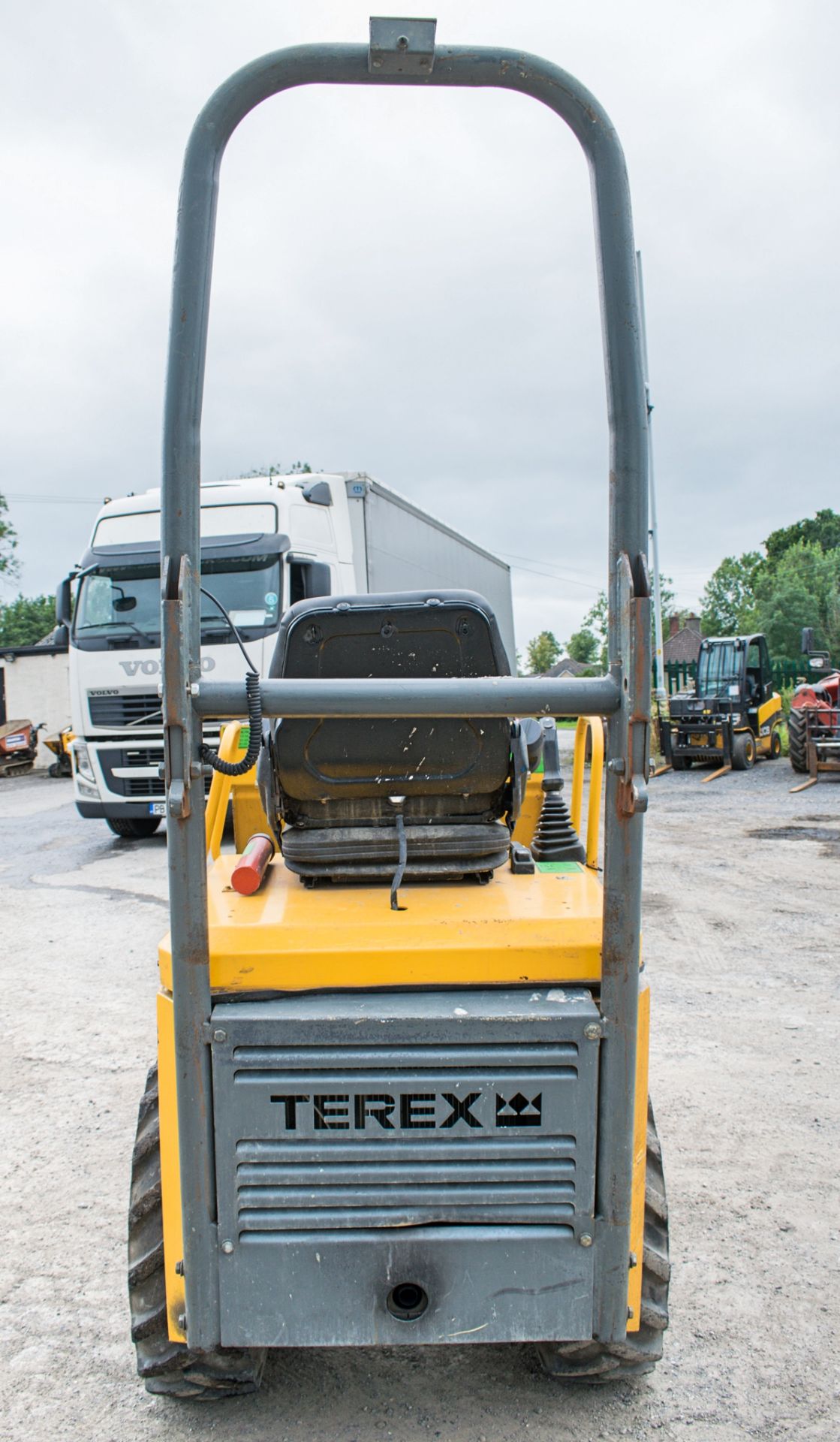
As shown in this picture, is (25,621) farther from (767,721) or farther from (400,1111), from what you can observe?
(400,1111)

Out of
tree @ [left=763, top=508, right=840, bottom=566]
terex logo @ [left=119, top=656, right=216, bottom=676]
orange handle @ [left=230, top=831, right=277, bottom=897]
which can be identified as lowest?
orange handle @ [left=230, top=831, right=277, bottom=897]

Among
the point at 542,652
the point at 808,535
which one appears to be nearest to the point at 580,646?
the point at 542,652

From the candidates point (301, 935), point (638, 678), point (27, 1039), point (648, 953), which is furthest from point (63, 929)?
point (638, 678)

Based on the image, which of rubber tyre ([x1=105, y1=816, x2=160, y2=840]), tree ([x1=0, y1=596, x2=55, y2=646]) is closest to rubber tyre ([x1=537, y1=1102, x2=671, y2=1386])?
rubber tyre ([x1=105, y1=816, x2=160, y2=840])

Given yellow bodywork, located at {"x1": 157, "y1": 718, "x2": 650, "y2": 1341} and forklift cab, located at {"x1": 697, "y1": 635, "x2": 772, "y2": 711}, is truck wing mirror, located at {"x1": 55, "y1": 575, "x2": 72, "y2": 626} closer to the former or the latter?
yellow bodywork, located at {"x1": 157, "y1": 718, "x2": 650, "y2": 1341}

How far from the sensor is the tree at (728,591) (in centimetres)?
7112

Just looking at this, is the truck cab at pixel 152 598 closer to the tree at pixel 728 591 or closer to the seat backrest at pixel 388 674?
the seat backrest at pixel 388 674

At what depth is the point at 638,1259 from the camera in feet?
7.14

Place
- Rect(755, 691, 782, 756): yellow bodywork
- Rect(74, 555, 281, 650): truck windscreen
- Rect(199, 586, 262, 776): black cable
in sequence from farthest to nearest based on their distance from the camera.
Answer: Rect(755, 691, 782, 756): yellow bodywork < Rect(74, 555, 281, 650): truck windscreen < Rect(199, 586, 262, 776): black cable

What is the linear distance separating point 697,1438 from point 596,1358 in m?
0.27

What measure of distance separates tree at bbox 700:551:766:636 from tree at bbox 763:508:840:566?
2.38m

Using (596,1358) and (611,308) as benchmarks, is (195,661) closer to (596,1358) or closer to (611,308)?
(611,308)

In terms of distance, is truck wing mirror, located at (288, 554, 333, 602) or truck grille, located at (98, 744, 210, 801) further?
truck grille, located at (98, 744, 210, 801)

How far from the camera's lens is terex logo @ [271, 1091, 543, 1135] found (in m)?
2.01
